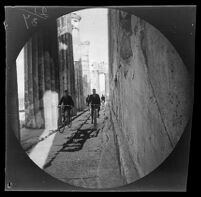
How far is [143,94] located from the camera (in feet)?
5.87

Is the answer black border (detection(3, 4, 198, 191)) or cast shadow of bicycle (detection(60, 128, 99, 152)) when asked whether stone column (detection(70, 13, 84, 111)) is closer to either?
cast shadow of bicycle (detection(60, 128, 99, 152))

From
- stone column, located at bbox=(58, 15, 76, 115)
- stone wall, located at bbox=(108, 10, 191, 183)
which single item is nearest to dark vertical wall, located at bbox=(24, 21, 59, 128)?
stone column, located at bbox=(58, 15, 76, 115)

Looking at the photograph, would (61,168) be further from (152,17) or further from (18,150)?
(152,17)

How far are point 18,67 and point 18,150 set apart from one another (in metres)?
0.52

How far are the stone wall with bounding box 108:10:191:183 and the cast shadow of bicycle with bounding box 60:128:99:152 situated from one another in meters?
0.15

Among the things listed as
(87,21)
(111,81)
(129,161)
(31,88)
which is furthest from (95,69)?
(129,161)

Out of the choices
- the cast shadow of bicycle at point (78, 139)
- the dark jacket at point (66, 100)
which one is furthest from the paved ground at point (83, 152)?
the dark jacket at point (66, 100)

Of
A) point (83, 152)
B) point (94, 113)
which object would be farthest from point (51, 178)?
point (94, 113)

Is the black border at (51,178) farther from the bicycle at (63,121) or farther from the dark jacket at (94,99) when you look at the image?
the dark jacket at (94,99)

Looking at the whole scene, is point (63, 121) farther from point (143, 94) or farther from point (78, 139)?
point (143, 94)

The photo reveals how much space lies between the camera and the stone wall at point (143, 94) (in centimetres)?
177

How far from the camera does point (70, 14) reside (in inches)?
70.8

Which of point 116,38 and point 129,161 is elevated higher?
point 116,38

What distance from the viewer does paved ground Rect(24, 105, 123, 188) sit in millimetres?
1831
